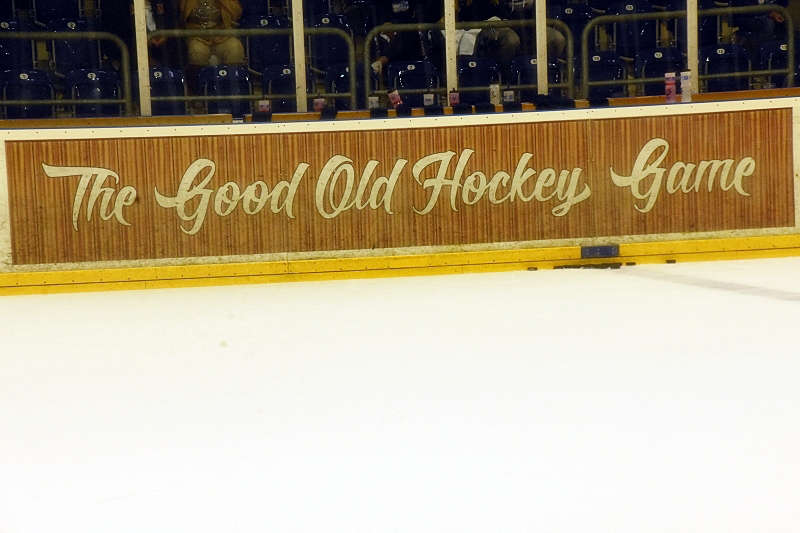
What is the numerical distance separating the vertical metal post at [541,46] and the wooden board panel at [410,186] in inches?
97.8

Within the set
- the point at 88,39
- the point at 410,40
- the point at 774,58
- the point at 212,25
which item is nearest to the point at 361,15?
the point at 410,40

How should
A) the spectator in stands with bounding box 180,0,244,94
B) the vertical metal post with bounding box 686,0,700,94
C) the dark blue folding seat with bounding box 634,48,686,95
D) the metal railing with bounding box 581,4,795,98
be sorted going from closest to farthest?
the vertical metal post with bounding box 686,0,700,94, the spectator in stands with bounding box 180,0,244,94, the metal railing with bounding box 581,4,795,98, the dark blue folding seat with bounding box 634,48,686,95

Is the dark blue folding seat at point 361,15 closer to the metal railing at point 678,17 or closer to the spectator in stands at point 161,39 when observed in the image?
the spectator in stands at point 161,39

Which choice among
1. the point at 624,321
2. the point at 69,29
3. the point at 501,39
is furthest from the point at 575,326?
the point at 69,29

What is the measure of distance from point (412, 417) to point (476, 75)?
8.77 m

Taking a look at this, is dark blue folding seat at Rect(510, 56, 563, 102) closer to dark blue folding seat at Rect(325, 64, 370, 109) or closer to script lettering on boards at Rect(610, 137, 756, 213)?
dark blue folding seat at Rect(325, 64, 370, 109)

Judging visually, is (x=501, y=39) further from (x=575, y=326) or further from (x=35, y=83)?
(x=575, y=326)

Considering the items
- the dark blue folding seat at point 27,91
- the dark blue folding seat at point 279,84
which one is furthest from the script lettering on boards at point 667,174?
the dark blue folding seat at point 27,91

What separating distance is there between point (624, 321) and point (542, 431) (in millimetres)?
2603

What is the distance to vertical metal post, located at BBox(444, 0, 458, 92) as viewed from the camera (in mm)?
11719

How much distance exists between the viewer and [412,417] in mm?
4145

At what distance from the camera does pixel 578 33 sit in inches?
506

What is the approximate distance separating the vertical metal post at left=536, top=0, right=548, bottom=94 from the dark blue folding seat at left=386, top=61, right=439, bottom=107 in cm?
113

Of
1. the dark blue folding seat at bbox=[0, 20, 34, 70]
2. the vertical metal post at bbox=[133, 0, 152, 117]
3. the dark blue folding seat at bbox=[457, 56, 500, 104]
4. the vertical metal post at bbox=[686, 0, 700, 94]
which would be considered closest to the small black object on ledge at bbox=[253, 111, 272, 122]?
the vertical metal post at bbox=[133, 0, 152, 117]
